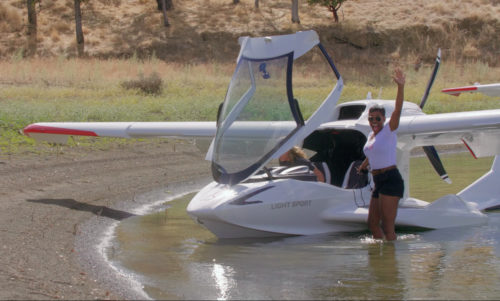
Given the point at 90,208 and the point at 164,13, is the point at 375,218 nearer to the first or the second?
the point at 90,208

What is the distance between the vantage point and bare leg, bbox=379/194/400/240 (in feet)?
31.4

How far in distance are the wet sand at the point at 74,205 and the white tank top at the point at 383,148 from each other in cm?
335

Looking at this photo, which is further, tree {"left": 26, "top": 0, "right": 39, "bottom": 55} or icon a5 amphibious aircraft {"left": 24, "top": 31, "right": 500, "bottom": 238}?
tree {"left": 26, "top": 0, "right": 39, "bottom": 55}

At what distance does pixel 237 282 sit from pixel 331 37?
142ft

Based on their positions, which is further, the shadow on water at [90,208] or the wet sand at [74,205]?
the shadow on water at [90,208]

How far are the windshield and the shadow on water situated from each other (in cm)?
287

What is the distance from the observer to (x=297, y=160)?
10.7 meters

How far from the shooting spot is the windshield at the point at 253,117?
31.7 feet

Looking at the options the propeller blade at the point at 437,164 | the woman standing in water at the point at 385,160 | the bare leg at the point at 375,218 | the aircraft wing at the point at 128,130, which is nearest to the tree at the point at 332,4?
the aircraft wing at the point at 128,130

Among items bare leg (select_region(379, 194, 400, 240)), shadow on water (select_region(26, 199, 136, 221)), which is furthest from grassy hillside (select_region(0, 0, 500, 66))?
bare leg (select_region(379, 194, 400, 240))

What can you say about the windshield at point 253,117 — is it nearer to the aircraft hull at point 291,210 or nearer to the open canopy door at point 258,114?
the open canopy door at point 258,114

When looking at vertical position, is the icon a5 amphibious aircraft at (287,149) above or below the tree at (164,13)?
above

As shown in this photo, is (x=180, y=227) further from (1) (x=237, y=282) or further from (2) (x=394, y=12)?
(2) (x=394, y=12)

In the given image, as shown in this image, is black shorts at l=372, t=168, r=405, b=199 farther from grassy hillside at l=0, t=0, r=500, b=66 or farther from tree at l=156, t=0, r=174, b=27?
tree at l=156, t=0, r=174, b=27
